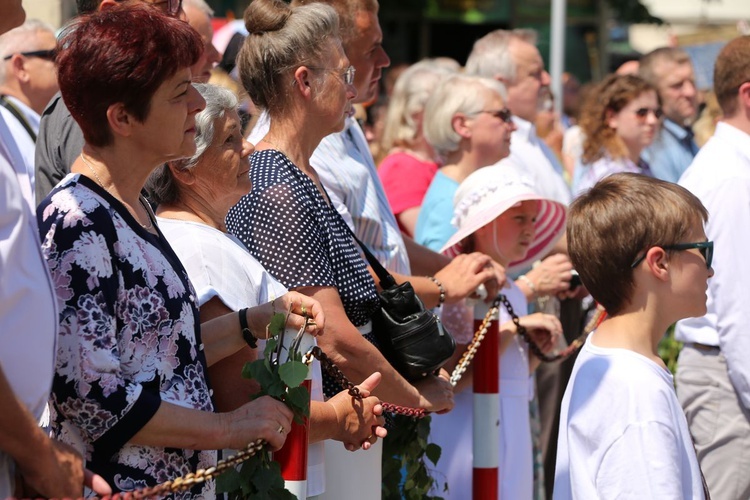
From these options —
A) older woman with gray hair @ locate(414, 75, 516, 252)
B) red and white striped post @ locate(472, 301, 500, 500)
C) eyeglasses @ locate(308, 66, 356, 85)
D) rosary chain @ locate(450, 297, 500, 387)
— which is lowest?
red and white striped post @ locate(472, 301, 500, 500)

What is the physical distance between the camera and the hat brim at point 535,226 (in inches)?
186

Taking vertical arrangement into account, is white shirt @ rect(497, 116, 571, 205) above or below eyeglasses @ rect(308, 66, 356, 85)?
below

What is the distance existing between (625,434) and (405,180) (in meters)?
3.63

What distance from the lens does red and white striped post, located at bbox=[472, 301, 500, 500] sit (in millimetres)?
4492

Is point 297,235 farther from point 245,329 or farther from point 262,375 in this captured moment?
point 262,375

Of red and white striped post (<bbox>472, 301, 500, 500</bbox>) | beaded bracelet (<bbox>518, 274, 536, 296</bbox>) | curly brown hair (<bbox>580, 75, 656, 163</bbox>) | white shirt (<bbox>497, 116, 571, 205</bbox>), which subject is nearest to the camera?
red and white striped post (<bbox>472, 301, 500, 500</bbox>)

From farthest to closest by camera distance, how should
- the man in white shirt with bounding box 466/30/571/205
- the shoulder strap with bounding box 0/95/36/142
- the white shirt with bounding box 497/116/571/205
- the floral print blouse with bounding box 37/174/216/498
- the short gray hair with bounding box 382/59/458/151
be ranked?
the short gray hair with bounding box 382/59/458/151, the man in white shirt with bounding box 466/30/571/205, the white shirt with bounding box 497/116/571/205, the shoulder strap with bounding box 0/95/36/142, the floral print blouse with bounding box 37/174/216/498

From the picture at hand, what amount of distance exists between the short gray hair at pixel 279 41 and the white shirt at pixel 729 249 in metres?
1.67

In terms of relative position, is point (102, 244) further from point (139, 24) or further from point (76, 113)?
point (139, 24)

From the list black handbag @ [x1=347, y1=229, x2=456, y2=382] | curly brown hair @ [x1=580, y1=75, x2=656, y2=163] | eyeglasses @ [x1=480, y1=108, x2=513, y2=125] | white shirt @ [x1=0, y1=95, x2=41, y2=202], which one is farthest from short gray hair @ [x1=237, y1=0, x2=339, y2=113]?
curly brown hair @ [x1=580, y1=75, x2=656, y2=163]

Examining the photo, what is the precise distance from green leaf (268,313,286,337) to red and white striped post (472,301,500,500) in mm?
1913

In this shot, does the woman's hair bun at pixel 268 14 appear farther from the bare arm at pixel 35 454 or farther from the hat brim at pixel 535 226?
the bare arm at pixel 35 454

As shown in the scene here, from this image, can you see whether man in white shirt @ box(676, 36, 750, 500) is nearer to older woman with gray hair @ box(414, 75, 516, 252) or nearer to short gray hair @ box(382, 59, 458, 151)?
older woman with gray hair @ box(414, 75, 516, 252)

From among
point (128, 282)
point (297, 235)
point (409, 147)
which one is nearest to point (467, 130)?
point (409, 147)
